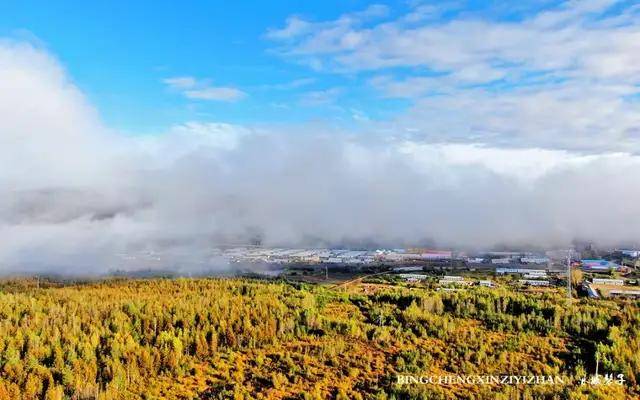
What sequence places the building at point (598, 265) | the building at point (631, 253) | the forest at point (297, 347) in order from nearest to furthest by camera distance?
1. the forest at point (297, 347)
2. the building at point (598, 265)
3. the building at point (631, 253)

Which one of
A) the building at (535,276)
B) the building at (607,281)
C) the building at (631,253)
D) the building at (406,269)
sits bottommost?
the building at (607,281)

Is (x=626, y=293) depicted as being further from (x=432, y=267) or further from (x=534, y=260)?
(x=534, y=260)

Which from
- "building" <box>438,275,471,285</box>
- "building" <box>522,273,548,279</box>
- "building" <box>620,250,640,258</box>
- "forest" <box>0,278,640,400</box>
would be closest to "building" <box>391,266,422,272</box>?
"building" <box>438,275,471,285</box>

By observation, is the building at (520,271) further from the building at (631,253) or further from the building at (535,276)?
the building at (631,253)

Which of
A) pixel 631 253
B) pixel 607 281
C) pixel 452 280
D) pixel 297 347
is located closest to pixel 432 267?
pixel 452 280

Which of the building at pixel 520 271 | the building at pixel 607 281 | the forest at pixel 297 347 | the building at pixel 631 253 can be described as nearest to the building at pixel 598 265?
the building at pixel 520 271

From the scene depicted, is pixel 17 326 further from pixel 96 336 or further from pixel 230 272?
pixel 230 272

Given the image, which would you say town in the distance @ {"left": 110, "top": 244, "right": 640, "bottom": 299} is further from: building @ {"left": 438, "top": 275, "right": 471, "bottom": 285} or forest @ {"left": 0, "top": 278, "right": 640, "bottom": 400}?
forest @ {"left": 0, "top": 278, "right": 640, "bottom": 400}
